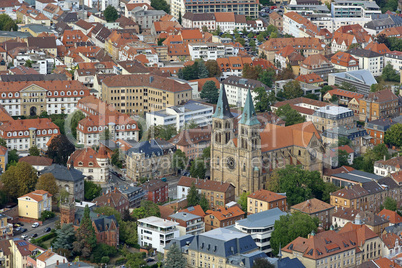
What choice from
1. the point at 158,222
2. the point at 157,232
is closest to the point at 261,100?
the point at 158,222

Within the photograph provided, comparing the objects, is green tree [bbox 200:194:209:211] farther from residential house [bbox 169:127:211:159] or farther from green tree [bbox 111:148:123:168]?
green tree [bbox 111:148:123:168]

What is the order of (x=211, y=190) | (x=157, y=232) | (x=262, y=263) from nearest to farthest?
1. (x=262, y=263)
2. (x=157, y=232)
3. (x=211, y=190)

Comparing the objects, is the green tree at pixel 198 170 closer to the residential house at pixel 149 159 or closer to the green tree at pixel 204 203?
the residential house at pixel 149 159

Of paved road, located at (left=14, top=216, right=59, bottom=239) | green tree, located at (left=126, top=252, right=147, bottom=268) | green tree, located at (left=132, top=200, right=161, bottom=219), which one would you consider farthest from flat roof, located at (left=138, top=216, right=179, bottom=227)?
paved road, located at (left=14, top=216, right=59, bottom=239)

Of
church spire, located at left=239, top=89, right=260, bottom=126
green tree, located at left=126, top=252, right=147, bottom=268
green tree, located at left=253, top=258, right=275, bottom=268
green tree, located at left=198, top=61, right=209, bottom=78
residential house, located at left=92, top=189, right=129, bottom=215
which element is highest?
church spire, located at left=239, top=89, right=260, bottom=126

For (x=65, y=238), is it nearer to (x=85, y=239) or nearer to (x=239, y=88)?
(x=85, y=239)

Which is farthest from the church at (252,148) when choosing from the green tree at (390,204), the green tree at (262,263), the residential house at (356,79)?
the residential house at (356,79)

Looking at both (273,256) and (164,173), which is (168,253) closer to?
(273,256)
